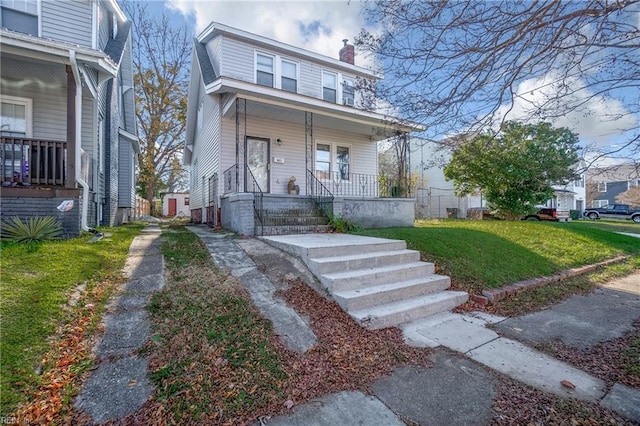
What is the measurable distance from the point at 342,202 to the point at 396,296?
15.7ft

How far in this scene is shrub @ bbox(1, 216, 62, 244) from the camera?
5.05m

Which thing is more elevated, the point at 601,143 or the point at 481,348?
the point at 601,143

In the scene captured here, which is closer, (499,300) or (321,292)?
(321,292)

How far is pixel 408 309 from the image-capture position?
389 centimetres

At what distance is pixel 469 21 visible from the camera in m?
3.65

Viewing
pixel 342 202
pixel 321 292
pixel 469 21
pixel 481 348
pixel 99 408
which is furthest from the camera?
pixel 342 202

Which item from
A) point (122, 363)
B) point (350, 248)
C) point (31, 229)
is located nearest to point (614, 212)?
point (350, 248)

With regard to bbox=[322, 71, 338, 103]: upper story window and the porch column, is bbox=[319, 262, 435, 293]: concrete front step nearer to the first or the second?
the porch column

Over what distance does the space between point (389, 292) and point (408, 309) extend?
0.33 meters

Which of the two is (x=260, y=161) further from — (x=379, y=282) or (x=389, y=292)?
(x=389, y=292)

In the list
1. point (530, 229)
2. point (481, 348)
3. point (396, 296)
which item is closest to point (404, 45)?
point (396, 296)

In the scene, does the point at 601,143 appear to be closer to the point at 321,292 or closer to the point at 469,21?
the point at 469,21

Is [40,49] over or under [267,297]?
over

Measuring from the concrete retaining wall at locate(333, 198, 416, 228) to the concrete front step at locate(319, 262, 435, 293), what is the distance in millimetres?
3724
